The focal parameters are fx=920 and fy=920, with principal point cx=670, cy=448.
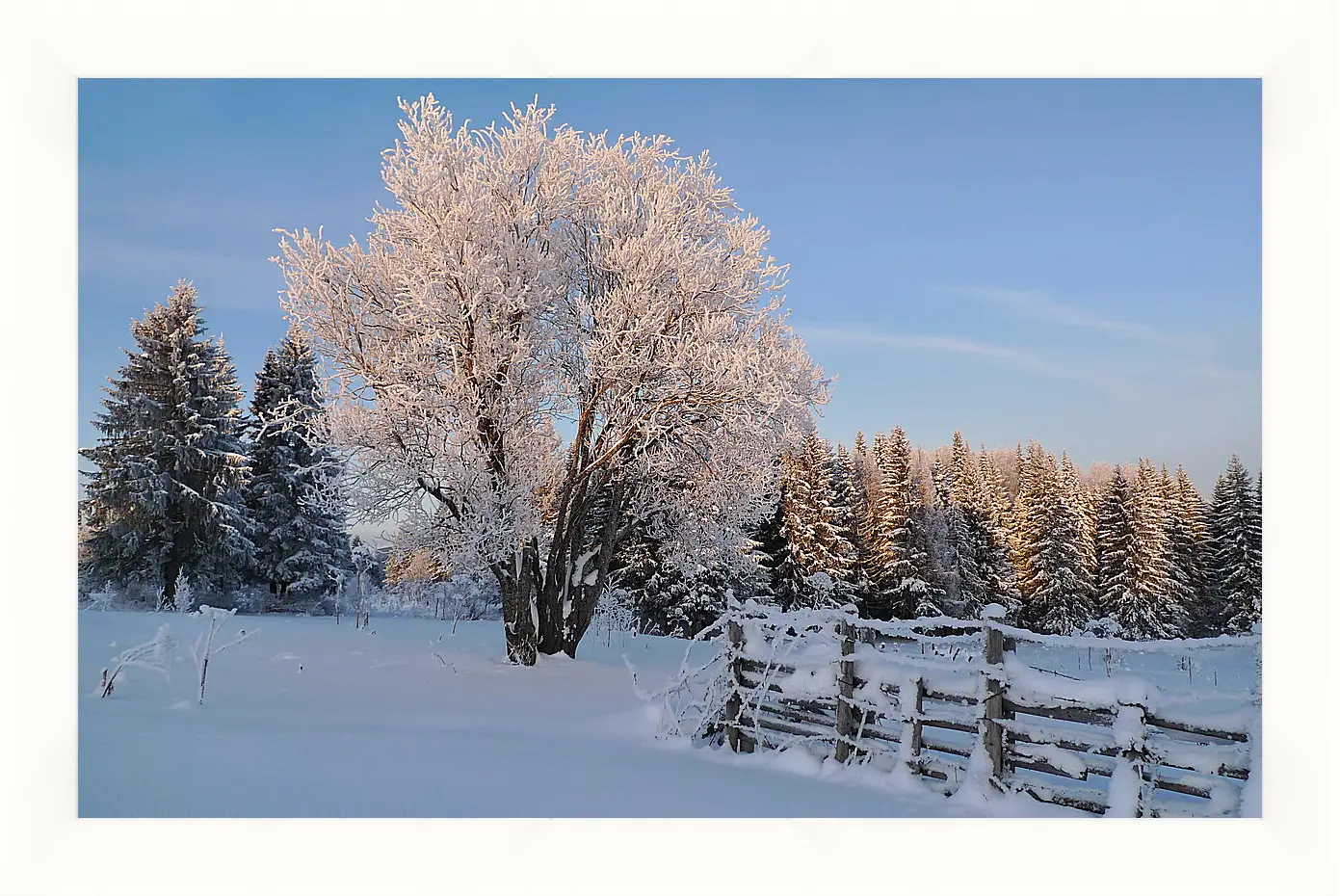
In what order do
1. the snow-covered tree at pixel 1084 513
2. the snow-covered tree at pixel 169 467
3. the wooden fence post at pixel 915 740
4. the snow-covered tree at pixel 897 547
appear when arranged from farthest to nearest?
1. the snow-covered tree at pixel 897 547
2. the snow-covered tree at pixel 1084 513
3. the snow-covered tree at pixel 169 467
4. the wooden fence post at pixel 915 740

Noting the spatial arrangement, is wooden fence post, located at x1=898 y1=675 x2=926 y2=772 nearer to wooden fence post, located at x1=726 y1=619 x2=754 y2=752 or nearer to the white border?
the white border

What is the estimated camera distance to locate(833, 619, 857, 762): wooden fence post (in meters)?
5.17

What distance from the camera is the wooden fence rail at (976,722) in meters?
3.91

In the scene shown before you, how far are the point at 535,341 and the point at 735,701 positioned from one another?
14.3 ft

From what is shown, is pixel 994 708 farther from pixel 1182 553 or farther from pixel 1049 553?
pixel 1049 553

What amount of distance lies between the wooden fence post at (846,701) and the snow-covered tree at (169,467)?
42.9 ft

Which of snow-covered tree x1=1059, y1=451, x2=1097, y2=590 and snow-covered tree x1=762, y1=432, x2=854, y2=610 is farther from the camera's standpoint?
snow-covered tree x1=1059, y1=451, x2=1097, y2=590

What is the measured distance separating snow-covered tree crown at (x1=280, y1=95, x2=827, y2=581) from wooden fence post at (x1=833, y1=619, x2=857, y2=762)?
3573 millimetres

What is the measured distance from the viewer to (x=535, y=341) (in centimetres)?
888

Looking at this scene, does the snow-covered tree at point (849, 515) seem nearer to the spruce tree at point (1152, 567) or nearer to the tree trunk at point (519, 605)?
the spruce tree at point (1152, 567)

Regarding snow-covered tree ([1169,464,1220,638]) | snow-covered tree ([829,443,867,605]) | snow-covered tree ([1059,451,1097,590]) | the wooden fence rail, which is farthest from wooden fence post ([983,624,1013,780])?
snow-covered tree ([1059,451,1097,590])

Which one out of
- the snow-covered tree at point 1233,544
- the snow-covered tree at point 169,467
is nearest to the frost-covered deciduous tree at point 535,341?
the snow-covered tree at point 169,467
